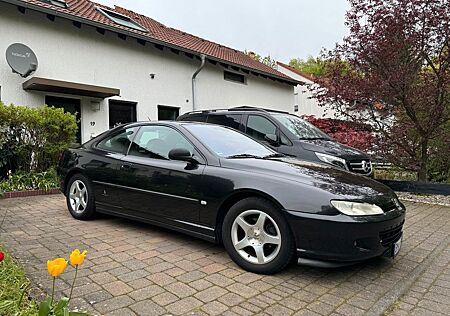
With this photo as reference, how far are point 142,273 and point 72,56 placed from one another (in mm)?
7853

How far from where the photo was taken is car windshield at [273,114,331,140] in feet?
20.8

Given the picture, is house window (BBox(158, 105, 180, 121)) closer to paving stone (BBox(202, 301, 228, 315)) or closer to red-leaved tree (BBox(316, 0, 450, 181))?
red-leaved tree (BBox(316, 0, 450, 181))

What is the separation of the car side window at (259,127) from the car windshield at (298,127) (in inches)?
8.9

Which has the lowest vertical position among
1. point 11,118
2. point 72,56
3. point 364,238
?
point 364,238

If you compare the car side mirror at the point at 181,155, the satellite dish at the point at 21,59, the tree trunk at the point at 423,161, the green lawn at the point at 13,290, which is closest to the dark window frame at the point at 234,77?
the satellite dish at the point at 21,59

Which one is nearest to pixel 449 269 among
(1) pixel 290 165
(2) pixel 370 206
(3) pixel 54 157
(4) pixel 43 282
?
(2) pixel 370 206

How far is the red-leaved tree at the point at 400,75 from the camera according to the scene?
7.23m

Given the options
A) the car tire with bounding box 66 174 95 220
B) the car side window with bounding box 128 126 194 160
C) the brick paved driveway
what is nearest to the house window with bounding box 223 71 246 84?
the car tire with bounding box 66 174 95 220

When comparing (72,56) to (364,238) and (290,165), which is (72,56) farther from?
(364,238)

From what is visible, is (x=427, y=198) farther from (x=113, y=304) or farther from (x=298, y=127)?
(x=113, y=304)

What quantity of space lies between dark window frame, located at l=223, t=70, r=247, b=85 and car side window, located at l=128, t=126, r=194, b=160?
34.6 feet

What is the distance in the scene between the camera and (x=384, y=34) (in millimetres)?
7453

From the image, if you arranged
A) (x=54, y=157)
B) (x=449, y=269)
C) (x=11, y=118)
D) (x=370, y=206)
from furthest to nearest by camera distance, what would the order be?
(x=54, y=157), (x=11, y=118), (x=449, y=269), (x=370, y=206)

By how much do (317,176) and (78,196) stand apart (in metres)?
3.22
